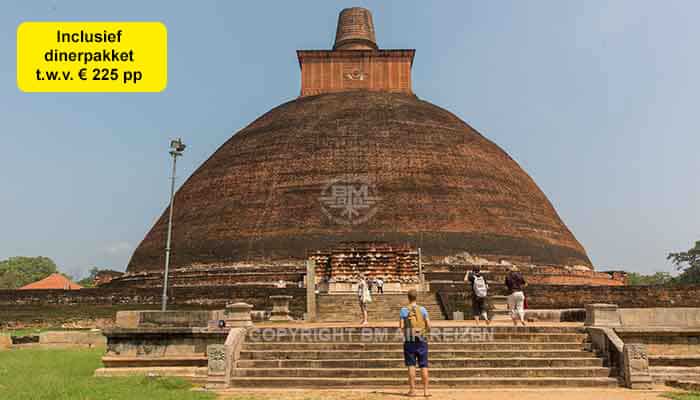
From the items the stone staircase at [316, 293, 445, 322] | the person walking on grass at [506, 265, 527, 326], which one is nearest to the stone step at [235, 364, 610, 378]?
the person walking on grass at [506, 265, 527, 326]

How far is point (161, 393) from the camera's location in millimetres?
8117

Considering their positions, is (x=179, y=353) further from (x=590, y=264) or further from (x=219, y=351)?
(x=590, y=264)

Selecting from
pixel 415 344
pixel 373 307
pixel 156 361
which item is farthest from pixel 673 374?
pixel 373 307

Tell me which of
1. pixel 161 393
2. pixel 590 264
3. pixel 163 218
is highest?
pixel 163 218

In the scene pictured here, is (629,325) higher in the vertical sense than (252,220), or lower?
lower

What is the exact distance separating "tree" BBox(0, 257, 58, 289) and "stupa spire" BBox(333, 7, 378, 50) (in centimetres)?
4885

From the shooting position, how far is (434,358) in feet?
31.8

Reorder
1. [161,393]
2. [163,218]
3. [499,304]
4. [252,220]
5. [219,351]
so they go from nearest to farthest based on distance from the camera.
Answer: [161,393]
[219,351]
[499,304]
[252,220]
[163,218]

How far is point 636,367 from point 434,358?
8.83 ft

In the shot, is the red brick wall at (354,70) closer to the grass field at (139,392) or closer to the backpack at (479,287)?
the backpack at (479,287)

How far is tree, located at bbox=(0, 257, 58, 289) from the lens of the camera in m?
68.9

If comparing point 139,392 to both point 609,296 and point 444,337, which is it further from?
point 609,296

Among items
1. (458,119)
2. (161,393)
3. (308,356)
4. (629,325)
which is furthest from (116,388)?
(458,119)

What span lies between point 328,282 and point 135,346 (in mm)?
11913
